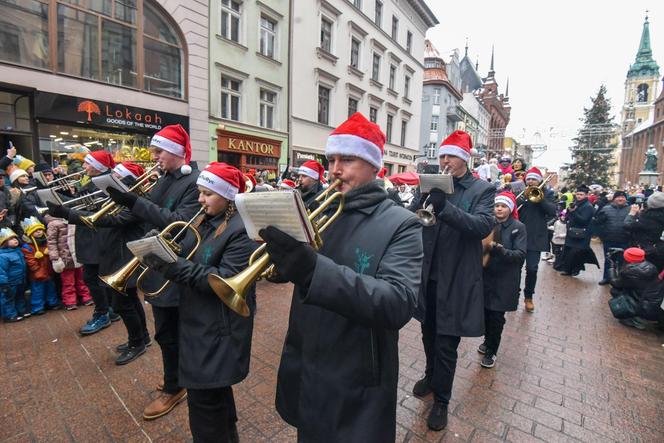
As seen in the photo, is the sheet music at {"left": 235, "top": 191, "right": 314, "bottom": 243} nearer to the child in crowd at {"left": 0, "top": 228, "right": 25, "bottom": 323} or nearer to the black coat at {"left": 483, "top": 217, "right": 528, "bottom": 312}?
the black coat at {"left": 483, "top": 217, "right": 528, "bottom": 312}

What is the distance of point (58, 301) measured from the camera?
5.18m

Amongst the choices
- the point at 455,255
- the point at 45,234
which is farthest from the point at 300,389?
the point at 45,234

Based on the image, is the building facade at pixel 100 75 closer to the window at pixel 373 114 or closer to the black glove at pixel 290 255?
the black glove at pixel 290 255

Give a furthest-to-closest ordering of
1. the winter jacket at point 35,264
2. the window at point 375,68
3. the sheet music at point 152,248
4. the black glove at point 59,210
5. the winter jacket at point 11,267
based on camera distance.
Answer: the window at point 375,68, the winter jacket at point 35,264, the winter jacket at point 11,267, the black glove at point 59,210, the sheet music at point 152,248

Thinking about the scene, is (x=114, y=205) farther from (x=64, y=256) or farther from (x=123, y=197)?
(x=64, y=256)

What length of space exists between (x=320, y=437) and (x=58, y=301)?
5.39 meters

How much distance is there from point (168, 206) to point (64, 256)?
3017mm

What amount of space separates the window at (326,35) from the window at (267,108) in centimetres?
475

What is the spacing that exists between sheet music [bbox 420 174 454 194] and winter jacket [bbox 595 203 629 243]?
758 cm

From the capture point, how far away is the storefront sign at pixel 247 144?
14.4 metres

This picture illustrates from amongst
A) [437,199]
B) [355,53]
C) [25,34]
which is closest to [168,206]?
[437,199]

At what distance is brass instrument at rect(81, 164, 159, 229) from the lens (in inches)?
134

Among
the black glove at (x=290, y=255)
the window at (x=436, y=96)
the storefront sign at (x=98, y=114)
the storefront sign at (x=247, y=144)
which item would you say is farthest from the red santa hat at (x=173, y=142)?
the window at (x=436, y=96)

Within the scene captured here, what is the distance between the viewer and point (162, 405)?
9.61ft
